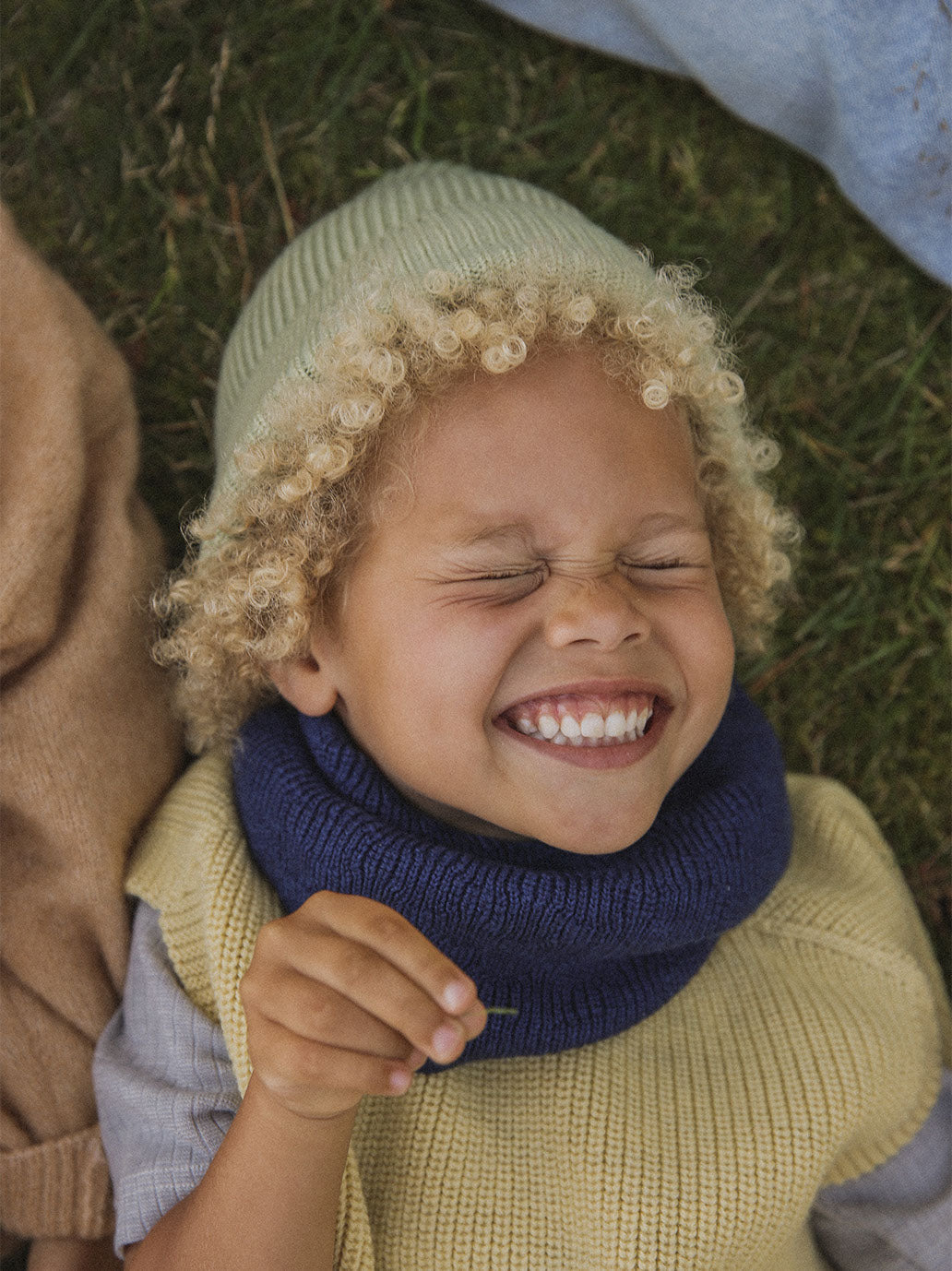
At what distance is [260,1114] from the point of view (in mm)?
1489

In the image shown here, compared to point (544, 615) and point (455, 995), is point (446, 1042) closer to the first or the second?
point (455, 995)

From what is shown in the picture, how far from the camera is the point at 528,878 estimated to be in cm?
168

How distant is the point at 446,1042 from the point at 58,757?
0.94m

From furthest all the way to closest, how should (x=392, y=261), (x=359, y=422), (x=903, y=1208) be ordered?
(x=903, y=1208) < (x=392, y=261) < (x=359, y=422)

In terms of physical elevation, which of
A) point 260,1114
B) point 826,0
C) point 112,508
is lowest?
point 260,1114

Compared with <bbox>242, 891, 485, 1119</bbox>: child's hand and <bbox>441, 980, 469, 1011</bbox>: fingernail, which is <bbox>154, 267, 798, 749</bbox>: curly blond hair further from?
<bbox>441, 980, 469, 1011</bbox>: fingernail

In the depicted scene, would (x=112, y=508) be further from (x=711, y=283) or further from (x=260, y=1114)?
(x=711, y=283)

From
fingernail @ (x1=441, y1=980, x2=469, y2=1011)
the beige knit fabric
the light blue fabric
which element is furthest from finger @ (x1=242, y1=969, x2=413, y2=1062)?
the light blue fabric

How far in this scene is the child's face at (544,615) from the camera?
5.20ft

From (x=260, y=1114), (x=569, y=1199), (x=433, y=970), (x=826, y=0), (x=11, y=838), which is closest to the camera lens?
(x=433, y=970)

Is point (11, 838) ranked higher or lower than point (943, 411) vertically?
lower

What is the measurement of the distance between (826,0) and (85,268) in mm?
1475

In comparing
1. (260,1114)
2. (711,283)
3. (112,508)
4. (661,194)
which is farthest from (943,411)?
(260,1114)

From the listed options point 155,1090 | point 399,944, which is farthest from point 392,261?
point 155,1090
